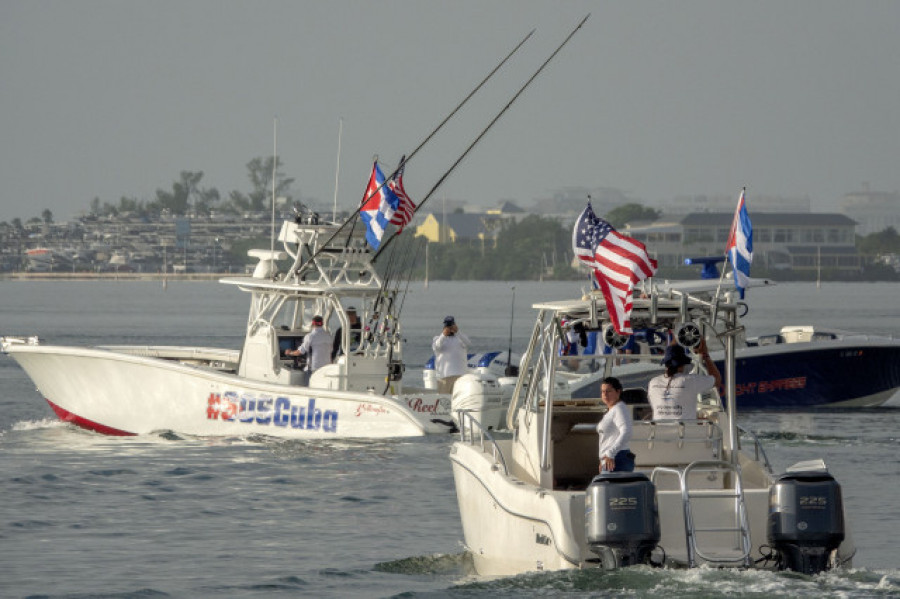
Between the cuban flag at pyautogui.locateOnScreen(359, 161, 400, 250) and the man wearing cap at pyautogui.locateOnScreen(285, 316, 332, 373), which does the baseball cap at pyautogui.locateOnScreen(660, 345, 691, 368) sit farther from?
the cuban flag at pyautogui.locateOnScreen(359, 161, 400, 250)

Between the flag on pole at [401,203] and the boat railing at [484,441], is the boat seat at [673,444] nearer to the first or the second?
the boat railing at [484,441]

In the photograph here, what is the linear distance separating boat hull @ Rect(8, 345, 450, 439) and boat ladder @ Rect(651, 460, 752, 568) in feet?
34.0

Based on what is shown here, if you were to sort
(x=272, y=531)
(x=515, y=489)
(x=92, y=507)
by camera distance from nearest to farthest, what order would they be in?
(x=515, y=489) → (x=272, y=531) → (x=92, y=507)

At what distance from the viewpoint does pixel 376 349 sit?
81.1 ft

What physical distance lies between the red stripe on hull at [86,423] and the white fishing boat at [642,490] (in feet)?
39.1

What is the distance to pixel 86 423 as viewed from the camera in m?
28.0

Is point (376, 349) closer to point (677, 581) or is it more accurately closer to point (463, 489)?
point (463, 489)

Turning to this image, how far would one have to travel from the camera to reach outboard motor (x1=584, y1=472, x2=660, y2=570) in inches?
495

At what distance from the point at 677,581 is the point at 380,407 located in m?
11.4

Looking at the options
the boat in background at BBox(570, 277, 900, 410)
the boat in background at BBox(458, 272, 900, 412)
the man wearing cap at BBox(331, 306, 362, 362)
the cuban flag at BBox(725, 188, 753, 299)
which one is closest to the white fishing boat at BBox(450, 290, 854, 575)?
the cuban flag at BBox(725, 188, 753, 299)

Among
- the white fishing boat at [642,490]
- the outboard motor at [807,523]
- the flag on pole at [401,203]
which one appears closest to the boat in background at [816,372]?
the flag on pole at [401,203]

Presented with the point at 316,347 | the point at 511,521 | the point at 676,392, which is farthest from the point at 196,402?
the point at 676,392

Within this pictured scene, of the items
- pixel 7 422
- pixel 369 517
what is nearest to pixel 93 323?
pixel 7 422

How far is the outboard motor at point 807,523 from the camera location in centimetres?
1268
